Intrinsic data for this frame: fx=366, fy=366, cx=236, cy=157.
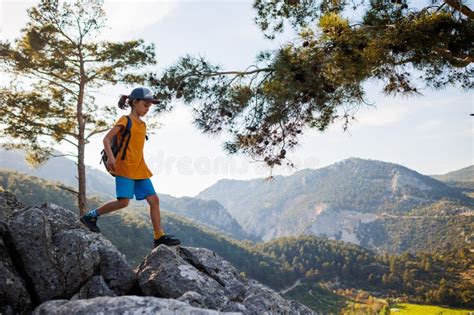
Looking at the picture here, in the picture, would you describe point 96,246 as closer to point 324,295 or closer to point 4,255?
point 4,255

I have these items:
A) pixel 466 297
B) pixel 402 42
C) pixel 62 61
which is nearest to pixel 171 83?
pixel 402 42

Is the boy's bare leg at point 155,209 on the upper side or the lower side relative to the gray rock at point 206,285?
upper

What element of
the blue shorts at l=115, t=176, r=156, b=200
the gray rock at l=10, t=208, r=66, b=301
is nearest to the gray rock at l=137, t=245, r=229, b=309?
the blue shorts at l=115, t=176, r=156, b=200

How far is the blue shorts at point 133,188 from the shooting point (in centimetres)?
470

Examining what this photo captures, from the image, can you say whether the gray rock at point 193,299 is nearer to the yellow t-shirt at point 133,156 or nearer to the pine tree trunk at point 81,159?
the yellow t-shirt at point 133,156

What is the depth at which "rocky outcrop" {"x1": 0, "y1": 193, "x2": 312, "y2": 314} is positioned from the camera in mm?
3783

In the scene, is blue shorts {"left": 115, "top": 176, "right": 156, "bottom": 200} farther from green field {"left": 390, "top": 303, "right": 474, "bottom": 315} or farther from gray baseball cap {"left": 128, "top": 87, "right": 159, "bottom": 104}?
green field {"left": 390, "top": 303, "right": 474, "bottom": 315}

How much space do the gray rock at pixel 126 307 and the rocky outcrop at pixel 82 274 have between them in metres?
0.60

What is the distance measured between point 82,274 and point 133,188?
1228mm

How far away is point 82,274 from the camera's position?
405cm

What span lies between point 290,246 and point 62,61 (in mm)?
169080

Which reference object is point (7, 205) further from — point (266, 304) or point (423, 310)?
point (423, 310)

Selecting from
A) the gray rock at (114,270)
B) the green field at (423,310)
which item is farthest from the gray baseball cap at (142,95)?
the green field at (423,310)

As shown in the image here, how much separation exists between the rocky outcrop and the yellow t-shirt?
910 millimetres
